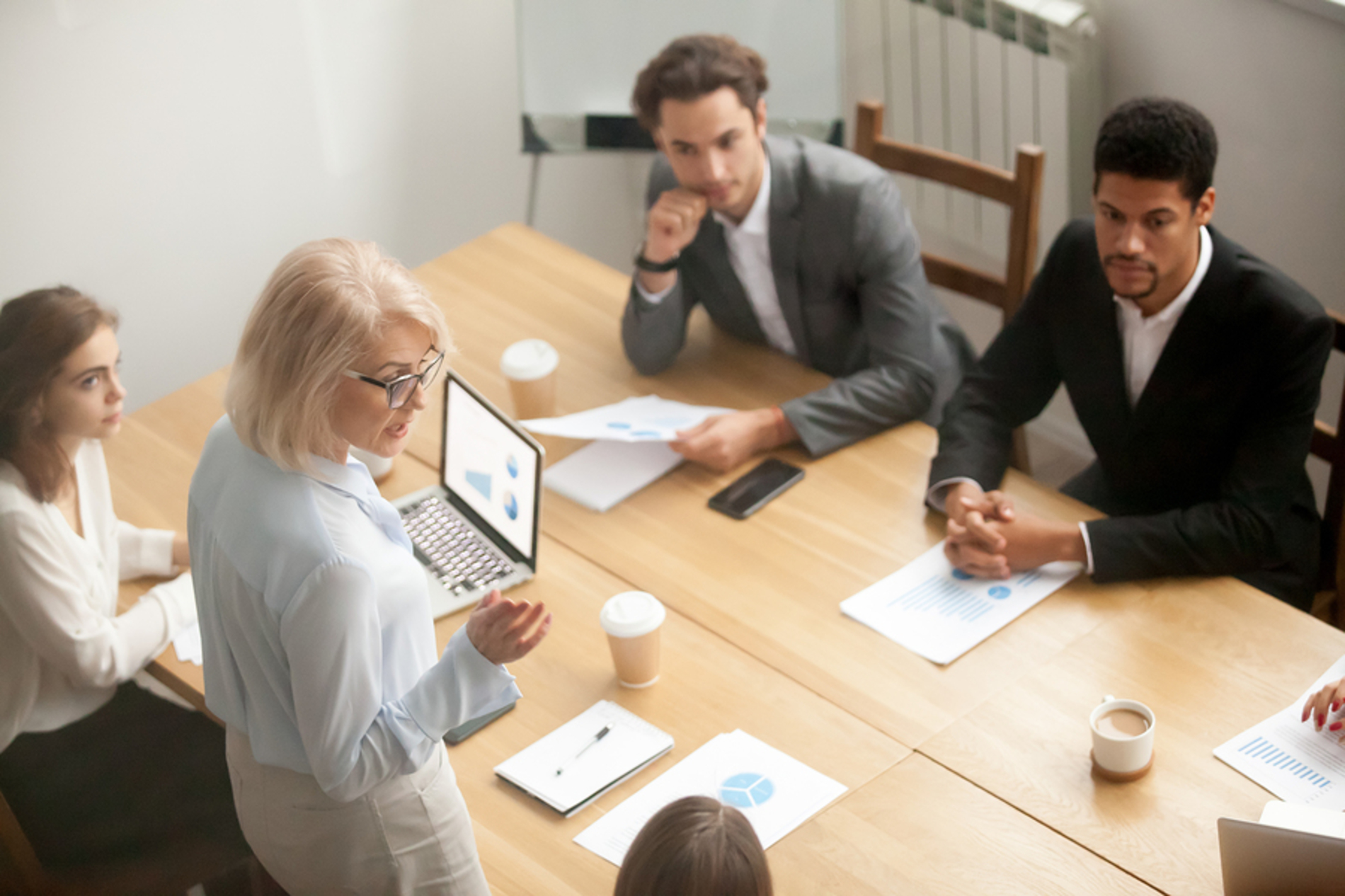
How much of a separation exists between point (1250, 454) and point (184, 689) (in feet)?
5.70

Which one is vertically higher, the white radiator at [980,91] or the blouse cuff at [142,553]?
the white radiator at [980,91]

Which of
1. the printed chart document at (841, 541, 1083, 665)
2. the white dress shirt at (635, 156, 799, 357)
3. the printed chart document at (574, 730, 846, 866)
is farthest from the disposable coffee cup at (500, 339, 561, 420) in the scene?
the printed chart document at (574, 730, 846, 866)

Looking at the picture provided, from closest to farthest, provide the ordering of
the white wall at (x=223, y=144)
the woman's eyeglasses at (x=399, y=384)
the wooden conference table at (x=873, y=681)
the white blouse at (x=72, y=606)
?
the woman's eyeglasses at (x=399, y=384) < the wooden conference table at (x=873, y=681) < the white blouse at (x=72, y=606) < the white wall at (x=223, y=144)

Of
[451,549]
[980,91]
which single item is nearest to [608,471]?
[451,549]

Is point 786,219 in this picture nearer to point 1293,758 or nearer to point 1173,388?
point 1173,388

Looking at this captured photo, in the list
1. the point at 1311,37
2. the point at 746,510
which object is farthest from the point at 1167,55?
the point at 746,510

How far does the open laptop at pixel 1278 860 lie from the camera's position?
1402 mm

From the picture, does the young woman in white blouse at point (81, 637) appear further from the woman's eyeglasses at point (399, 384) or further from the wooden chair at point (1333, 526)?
the wooden chair at point (1333, 526)

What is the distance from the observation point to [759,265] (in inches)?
107

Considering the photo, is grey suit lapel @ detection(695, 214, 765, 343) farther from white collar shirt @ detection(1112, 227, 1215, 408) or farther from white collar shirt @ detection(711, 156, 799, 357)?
white collar shirt @ detection(1112, 227, 1215, 408)

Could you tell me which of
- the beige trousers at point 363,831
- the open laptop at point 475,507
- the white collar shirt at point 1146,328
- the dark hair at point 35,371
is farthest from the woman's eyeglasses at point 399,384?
the white collar shirt at point 1146,328

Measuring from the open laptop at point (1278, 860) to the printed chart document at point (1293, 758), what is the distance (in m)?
0.23

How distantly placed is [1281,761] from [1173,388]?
0.71m

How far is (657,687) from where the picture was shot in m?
1.92
